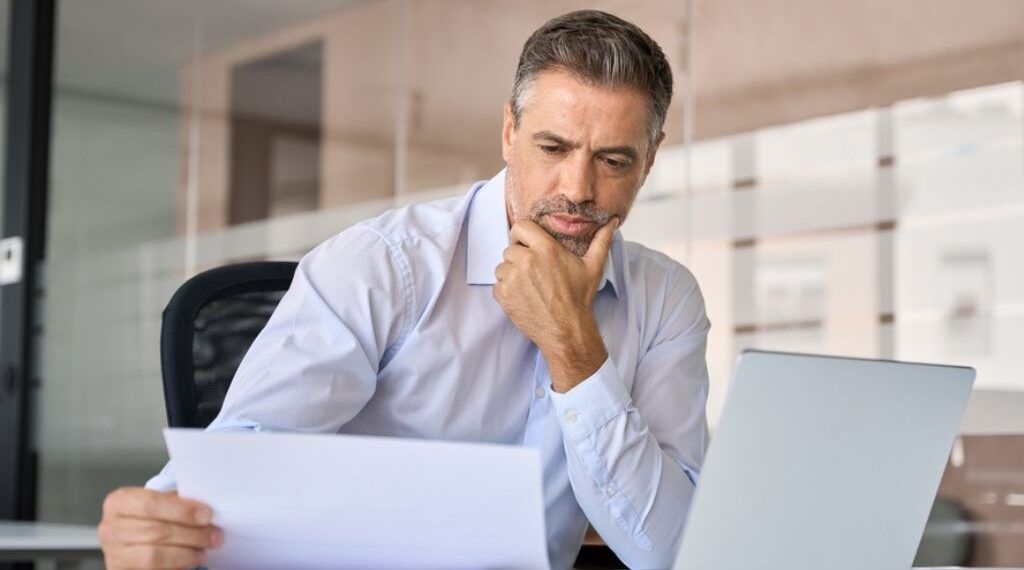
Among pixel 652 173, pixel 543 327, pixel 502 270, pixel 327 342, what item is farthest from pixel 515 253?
pixel 652 173

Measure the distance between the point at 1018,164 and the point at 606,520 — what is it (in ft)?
5.87

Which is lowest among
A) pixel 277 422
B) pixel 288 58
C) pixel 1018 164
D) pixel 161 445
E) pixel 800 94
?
pixel 161 445

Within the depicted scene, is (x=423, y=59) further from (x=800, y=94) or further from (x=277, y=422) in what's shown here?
(x=277, y=422)

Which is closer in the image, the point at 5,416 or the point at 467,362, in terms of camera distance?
the point at 467,362

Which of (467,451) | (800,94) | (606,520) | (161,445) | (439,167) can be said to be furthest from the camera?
(161,445)

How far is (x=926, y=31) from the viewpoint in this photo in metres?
3.04

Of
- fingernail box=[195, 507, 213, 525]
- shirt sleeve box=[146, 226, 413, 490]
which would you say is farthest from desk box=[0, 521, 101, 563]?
fingernail box=[195, 507, 213, 525]

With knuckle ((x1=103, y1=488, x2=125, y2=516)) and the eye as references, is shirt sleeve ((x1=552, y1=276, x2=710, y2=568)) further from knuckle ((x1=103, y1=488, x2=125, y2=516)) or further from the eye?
knuckle ((x1=103, y1=488, x2=125, y2=516))

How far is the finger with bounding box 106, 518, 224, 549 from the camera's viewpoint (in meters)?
1.14

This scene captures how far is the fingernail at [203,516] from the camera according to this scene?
114 centimetres

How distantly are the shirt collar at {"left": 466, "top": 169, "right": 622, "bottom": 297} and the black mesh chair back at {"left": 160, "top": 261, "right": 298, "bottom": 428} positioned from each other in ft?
1.45

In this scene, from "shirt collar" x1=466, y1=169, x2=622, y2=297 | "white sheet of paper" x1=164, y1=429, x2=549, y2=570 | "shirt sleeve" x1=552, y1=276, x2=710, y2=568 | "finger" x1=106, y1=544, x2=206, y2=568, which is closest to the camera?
"white sheet of paper" x1=164, y1=429, x2=549, y2=570

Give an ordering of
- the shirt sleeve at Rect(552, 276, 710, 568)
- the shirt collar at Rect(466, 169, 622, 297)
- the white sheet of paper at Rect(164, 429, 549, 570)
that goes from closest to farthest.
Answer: the white sheet of paper at Rect(164, 429, 549, 570) → the shirt sleeve at Rect(552, 276, 710, 568) → the shirt collar at Rect(466, 169, 622, 297)

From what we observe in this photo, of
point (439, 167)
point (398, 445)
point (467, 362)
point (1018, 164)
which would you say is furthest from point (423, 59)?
point (398, 445)
